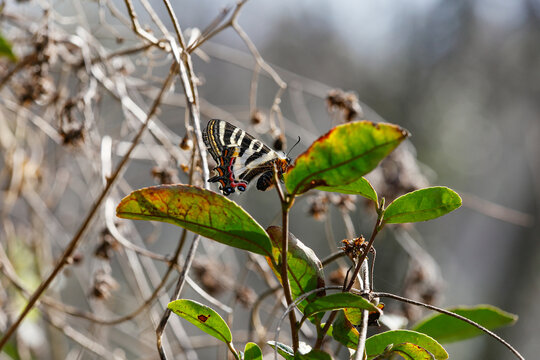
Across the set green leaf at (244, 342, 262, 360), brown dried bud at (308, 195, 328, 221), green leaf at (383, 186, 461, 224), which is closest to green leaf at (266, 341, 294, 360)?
green leaf at (244, 342, 262, 360)

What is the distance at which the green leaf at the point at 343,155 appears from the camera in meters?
0.39

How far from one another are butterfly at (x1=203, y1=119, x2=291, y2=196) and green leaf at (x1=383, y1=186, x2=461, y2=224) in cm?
24

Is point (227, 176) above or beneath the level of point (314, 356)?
above

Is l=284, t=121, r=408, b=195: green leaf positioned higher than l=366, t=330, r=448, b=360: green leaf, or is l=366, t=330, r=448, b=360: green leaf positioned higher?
l=284, t=121, r=408, b=195: green leaf

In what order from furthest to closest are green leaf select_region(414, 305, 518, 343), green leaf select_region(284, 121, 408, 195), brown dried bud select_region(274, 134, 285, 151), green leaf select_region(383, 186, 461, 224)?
brown dried bud select_region(274, 134, 285, 151)
green leaf select_region(414, 305, 518, 343)
green leaf select_region(383, 186, 461, 224)
green leaf select_region(284, 121, 408, 195)

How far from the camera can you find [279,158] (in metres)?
0.73

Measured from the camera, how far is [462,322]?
731 millimetres

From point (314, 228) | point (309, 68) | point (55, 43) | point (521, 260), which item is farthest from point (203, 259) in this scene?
point (309, 68)

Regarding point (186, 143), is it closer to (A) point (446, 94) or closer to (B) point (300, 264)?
(B) point (300, 264)

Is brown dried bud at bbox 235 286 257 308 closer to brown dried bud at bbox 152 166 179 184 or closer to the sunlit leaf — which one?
brown dried bud at bbox 152 166 179 184

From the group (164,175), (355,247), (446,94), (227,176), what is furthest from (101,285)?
(446,94)

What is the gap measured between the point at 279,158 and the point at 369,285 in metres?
0.28

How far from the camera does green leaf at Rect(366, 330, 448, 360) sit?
51cm

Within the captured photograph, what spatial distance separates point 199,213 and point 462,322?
446mm
